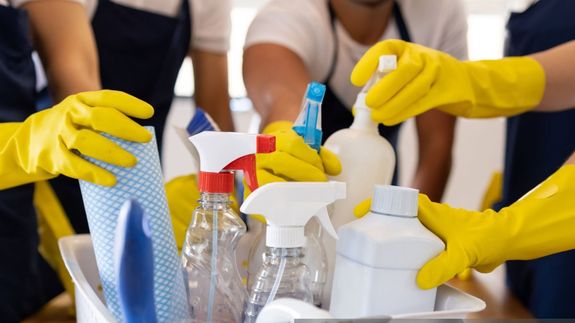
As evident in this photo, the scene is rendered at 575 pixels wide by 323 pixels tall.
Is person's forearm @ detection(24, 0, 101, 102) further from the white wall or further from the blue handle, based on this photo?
the white wall

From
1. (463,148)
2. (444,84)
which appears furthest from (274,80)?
(463,148)

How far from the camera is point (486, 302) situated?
46.5 inches

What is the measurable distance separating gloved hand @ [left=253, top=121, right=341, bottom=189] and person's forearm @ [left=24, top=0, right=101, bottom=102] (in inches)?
16.9

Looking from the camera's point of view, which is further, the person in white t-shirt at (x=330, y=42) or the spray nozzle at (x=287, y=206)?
the person in white t-shirt at (x=330, y=42)

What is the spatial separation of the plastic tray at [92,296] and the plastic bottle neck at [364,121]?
8.0 inches

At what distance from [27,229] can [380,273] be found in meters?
0.67

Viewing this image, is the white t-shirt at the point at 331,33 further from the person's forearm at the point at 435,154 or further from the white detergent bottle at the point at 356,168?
the white detergent bottle at the point at 356,168

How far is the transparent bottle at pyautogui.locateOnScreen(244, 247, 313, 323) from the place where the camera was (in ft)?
1.96

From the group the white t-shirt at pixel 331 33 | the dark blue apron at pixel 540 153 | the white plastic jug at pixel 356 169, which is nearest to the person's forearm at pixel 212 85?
the white t-shirt at pixel 331 33

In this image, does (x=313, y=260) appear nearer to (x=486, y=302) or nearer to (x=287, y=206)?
(x=287, y=206)

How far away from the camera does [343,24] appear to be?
1300mm

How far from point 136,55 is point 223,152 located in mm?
815

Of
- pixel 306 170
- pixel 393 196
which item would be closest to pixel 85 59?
pixel 306 170

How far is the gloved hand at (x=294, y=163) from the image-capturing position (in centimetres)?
70
